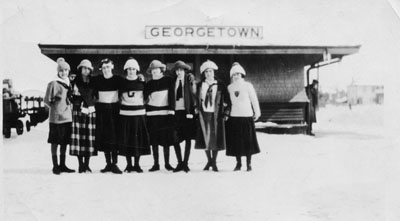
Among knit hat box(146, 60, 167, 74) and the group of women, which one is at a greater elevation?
knit hat box(146, 60, 167, 74)

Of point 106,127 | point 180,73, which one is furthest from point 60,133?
point 180,73

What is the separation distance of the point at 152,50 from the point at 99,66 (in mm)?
597

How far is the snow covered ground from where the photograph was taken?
354 centimetres

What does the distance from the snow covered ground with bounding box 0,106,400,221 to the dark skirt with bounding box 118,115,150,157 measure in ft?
0.44

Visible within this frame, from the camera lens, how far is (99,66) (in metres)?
3.73

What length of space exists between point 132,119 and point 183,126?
1.47 feet

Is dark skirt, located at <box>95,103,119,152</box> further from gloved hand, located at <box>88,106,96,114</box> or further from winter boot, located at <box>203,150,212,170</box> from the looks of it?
winter boot, located at <box>203,150,212,170</box>

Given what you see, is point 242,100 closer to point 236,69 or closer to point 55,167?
point 236,69

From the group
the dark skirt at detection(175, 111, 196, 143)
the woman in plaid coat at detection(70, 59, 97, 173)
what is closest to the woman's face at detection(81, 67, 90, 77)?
the woman in plaid coat at detection(70, 59, 97, 173)

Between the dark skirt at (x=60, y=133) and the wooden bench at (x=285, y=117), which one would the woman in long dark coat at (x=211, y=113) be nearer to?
the wooden bench at (x=285, y=117)

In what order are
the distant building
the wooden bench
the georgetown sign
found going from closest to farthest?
the georgetown sign, the distant building, the wooden bench

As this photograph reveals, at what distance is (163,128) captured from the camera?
3697 mm

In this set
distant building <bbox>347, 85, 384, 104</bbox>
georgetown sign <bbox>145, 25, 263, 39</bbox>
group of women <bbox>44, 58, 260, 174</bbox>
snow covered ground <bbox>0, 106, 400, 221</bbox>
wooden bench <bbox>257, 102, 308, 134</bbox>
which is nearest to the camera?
snow covered ground <bbox>0, 106, 400, 221</bbox>

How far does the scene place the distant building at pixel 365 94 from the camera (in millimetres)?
3900
